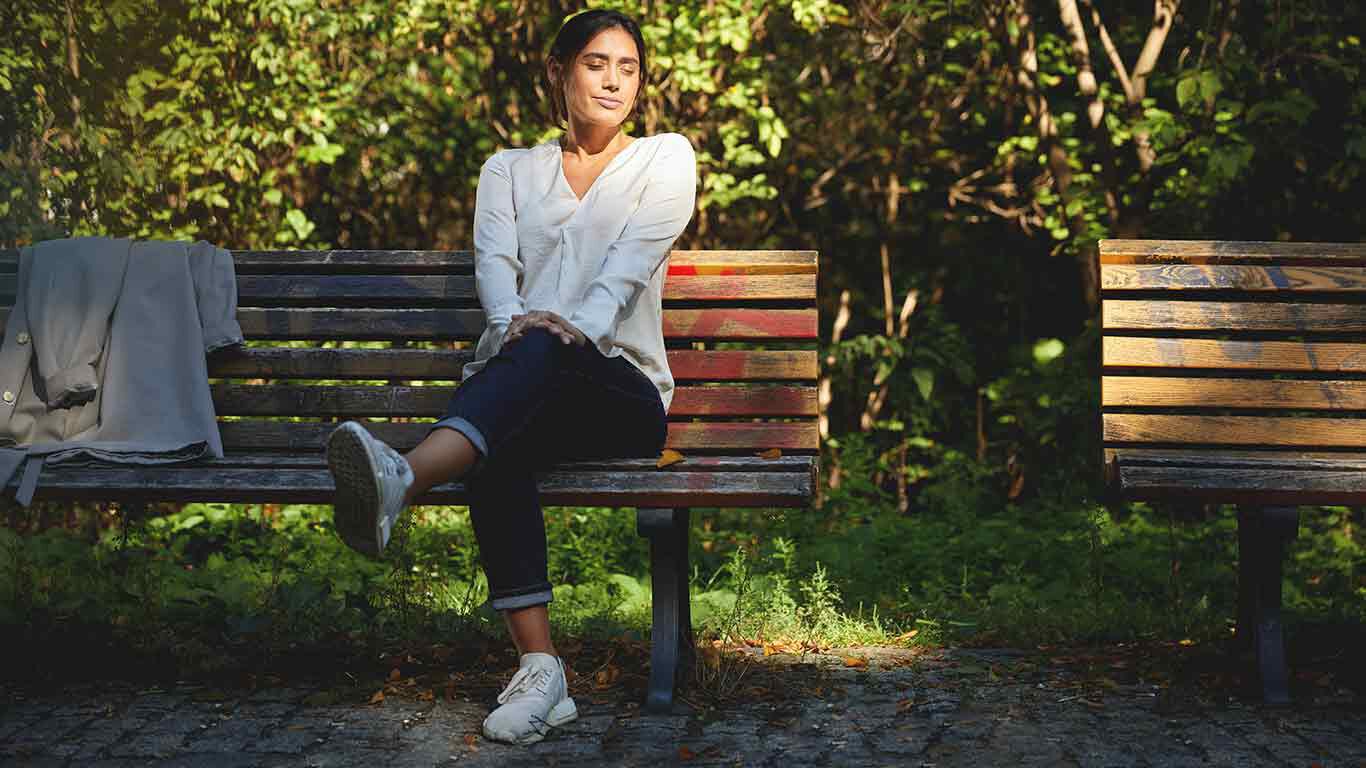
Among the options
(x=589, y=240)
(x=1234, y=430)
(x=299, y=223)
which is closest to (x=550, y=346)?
(x=589, y=240)

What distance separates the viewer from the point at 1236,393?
12.6 ft

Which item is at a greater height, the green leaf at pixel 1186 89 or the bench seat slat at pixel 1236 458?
the green leaf at pixel 1186 89

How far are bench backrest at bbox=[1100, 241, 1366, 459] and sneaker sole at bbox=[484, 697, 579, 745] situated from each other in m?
1.61

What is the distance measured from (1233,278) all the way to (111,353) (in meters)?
3.06

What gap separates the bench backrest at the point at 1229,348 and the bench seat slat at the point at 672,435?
0.85m

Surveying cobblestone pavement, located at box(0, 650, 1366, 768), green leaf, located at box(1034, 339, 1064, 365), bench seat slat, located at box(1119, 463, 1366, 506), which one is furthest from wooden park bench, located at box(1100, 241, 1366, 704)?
green leaf, located at box(1034, 339, 1064, 365)

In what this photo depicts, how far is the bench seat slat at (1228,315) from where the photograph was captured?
3.89 m

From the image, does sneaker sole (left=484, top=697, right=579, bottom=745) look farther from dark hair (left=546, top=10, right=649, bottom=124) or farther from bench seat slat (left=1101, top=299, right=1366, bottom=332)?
bench seat slat (left=1101, top=299, right=1366, bottom=332)

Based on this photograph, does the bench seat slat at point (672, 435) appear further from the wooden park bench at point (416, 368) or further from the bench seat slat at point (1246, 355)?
the bench seat slat at point (1246, 355)

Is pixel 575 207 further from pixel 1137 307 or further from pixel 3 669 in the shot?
pixel 3 669

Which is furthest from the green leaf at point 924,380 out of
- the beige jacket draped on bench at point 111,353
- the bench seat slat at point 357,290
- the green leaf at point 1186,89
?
the beige jacket draped on bench at point 111,353

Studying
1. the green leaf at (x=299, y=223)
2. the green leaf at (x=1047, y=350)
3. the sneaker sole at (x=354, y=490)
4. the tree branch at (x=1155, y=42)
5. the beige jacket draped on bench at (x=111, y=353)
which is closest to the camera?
the sneaker sole at (x=354, y=490)

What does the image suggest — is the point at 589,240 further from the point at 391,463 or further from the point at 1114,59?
Answer: the point at 1114,59

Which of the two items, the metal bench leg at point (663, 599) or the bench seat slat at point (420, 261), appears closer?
the metal bench leg at point (663, 599)
